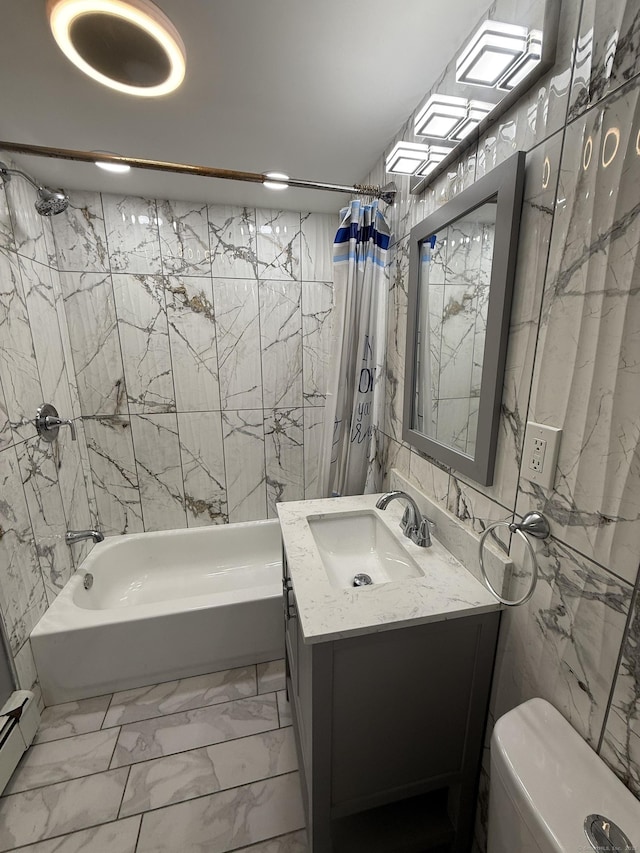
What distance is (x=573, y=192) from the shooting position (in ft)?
2.25

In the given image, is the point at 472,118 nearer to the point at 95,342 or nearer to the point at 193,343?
the point at 193,343

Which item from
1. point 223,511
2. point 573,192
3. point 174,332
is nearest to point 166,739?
point 223,511

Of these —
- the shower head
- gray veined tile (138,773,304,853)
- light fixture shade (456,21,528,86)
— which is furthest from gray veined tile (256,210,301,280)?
gray veined tile (138,773,304,853)

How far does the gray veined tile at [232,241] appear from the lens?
208 centimetres

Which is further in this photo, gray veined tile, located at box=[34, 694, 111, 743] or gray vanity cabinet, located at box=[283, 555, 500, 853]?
gray veined tile, located at box=[34, 694, 111, 743]

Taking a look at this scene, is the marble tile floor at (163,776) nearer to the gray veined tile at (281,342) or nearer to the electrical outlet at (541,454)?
the electrical outlet at (541,454)

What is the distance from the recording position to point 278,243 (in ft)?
7.12

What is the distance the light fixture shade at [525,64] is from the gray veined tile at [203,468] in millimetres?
1957

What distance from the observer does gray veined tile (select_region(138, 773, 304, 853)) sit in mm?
1119

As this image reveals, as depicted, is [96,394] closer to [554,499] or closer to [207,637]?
[207,637]

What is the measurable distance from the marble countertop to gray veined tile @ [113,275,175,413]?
148 cm

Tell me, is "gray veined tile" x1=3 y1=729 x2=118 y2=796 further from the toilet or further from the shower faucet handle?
the toilet

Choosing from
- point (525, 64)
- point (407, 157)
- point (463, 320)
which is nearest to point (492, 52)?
point (525, 64)

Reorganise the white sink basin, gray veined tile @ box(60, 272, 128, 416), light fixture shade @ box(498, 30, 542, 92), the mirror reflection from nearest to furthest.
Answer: light fixture shade @ box(498, 30, 542, 92) → the mirror reflection → the white sink basin → gray veined tile @ box(60, 272, 128, 416)
